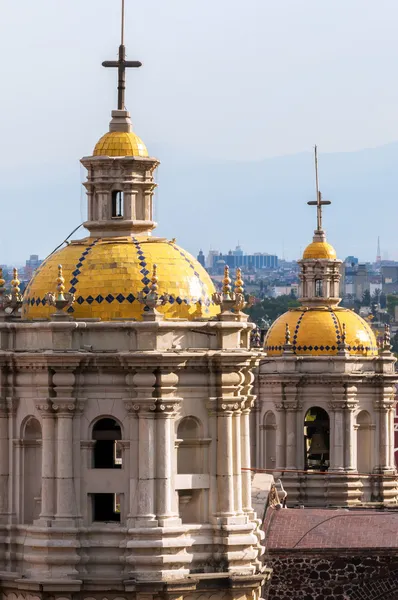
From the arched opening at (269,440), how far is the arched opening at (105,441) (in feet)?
99.8

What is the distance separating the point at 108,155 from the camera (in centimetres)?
5938

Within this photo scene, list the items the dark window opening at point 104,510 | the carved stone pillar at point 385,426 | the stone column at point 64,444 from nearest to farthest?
the stone column at point 64,444 → the dark window opening at point 104,510 → the carved stone pillar at point 385,426

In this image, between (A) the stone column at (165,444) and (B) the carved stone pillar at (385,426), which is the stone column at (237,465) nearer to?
(A) the stone column at (165,444)

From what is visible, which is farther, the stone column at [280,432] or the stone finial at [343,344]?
the stone column at [280,432]

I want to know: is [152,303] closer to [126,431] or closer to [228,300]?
[228,300]

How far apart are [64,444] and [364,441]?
3211 centimetres

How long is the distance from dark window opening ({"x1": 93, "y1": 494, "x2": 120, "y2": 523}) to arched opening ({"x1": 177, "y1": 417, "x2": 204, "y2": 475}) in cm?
140

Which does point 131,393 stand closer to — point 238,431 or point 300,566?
point 238,431

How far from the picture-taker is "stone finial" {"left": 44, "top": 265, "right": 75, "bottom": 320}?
56.9 m

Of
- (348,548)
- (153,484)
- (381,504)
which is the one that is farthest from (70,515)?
(381,504)

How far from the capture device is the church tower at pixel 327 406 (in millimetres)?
86375

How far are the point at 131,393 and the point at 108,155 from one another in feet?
17.2

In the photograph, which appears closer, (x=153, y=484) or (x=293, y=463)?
(x=153, y=484)

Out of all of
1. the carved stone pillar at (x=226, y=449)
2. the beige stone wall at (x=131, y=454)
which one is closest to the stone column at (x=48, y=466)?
the beige stone wall at (x=131, y=454)
